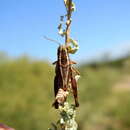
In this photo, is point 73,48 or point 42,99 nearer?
point 73,48

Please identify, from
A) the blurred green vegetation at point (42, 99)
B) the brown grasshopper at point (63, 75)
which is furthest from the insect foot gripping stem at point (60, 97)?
the blurred green vegetation at point (42, 99)

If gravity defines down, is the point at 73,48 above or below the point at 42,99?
below

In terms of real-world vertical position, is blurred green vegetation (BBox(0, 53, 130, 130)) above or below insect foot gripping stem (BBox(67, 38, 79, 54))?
above

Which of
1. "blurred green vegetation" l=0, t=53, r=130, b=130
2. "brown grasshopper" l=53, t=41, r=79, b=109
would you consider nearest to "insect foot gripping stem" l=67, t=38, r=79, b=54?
"brown grasshopper" l=53, t=41, r=79, b=109

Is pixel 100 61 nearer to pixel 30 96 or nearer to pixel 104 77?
pixel 104 77

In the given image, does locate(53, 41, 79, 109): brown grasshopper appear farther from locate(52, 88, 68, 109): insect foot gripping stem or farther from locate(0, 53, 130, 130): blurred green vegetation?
locate(0, 53, 130, 130): blurred green vegetation

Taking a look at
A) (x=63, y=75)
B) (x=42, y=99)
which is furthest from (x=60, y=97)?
(x=42, y=99)

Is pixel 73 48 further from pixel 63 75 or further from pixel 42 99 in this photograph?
pixel 42 99
